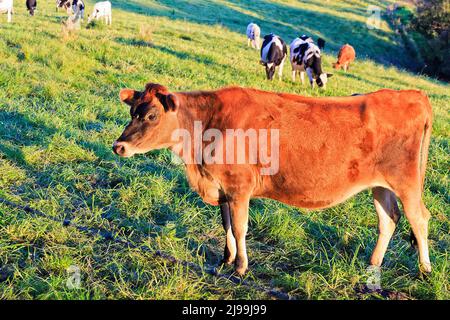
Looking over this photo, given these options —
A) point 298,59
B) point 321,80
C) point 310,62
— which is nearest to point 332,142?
point 321,80

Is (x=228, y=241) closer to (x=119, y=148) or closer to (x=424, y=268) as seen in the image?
(x=119, y=148)

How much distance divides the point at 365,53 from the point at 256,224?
2693 cm

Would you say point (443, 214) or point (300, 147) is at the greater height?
point (300, 147)

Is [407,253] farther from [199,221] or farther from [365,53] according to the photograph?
[365,53]

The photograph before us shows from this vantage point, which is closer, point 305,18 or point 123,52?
point 123,52

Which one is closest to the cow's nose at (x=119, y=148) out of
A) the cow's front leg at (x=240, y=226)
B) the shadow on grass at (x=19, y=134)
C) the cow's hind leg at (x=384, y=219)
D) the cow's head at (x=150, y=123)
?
the cow's head at (x=150, y=123)

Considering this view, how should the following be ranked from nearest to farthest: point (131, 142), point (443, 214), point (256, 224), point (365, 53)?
point (131, 142) < point (256, 224) < point (443, 214) < point (365, 53)

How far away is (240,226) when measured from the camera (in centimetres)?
382

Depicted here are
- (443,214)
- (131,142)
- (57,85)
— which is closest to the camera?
(131,142)

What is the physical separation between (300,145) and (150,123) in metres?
1.21

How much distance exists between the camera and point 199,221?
186 inches

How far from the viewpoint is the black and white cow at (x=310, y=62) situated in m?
13.6

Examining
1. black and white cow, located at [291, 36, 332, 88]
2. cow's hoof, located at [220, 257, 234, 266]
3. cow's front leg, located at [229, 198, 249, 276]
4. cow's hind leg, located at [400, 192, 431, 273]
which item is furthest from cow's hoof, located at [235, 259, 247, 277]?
black and white cow, located at [291, 36, 332, 88]

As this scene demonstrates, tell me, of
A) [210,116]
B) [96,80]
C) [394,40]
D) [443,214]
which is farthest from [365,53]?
[210,116]
